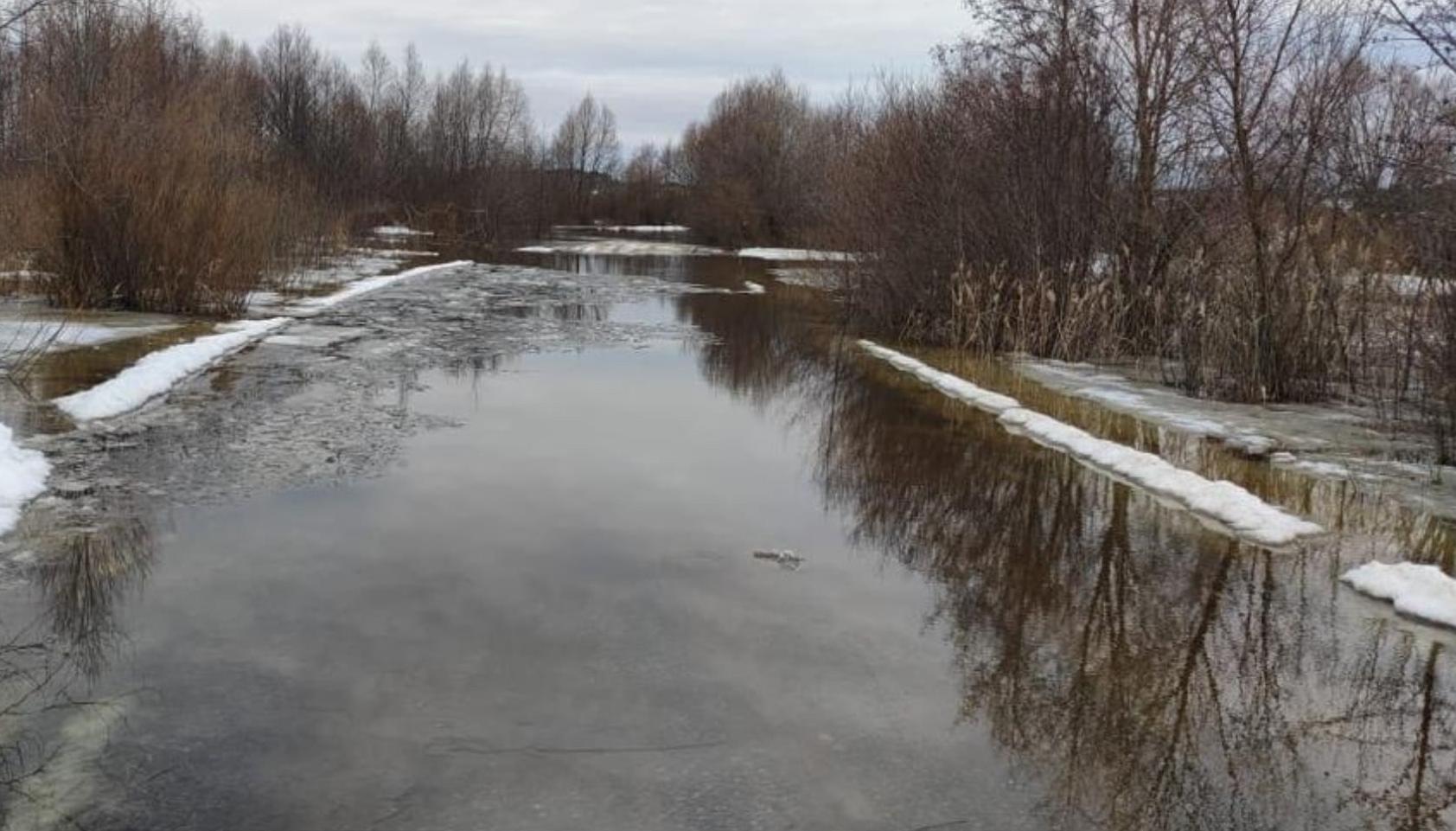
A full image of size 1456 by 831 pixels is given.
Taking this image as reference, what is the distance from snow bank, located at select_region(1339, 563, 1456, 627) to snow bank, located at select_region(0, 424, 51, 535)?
772cm

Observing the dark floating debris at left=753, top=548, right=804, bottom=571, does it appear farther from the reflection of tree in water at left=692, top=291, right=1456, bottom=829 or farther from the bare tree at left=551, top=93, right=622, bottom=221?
the bare tree at left=551, top=93, right=622, bottom=221

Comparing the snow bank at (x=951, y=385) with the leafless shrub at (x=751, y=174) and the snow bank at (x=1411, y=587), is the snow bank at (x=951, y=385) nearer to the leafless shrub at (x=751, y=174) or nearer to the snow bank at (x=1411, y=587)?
the snow bank at (x=1411, y=587)

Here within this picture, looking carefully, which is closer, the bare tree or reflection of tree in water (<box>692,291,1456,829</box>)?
reflection of tree in water (<box>692,291,1456,829</box>)

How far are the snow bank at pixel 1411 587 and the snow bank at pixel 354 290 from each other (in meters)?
17.5

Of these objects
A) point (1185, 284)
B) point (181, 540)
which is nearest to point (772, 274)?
point (1185, 284)

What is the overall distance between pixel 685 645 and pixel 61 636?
9.11ft

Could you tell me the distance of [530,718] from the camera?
4414mm

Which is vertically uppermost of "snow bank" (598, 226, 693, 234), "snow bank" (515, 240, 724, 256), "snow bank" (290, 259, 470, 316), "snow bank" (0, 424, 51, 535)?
"snow bank" (598, 226, 693, 234)

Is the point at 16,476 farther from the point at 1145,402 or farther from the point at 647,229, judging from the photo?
the point at 647,229

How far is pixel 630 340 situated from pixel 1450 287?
11.8m

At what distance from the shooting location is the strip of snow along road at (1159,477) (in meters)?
7.54

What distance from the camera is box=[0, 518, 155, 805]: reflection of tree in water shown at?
3.99 m

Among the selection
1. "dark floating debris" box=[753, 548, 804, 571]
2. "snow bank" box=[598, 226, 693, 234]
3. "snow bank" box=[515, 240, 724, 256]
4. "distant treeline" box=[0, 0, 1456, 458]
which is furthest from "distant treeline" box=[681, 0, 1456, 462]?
"snow bank" box=[598, 226, 693, 234]

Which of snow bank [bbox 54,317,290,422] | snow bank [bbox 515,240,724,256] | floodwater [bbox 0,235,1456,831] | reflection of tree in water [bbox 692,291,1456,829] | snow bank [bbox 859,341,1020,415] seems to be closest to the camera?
floodwater [bbox 0,235,1456,831]
